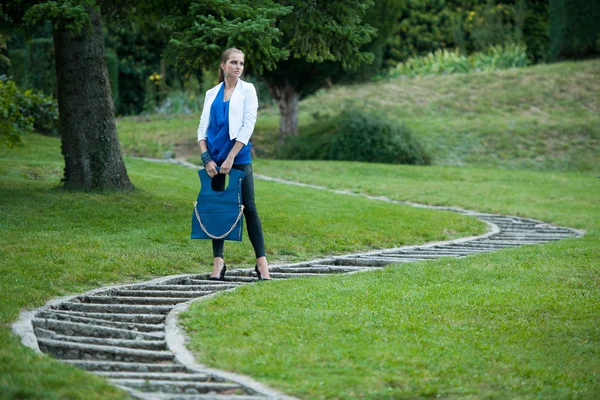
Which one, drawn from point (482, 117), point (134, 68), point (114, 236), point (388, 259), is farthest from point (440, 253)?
point (134, 68)

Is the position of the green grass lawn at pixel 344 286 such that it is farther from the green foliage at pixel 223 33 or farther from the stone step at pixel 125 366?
the green foliage at pixel 223 33

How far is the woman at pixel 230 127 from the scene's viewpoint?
301 inches

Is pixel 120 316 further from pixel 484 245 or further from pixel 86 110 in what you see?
pixel 86 110

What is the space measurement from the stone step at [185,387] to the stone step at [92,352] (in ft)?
2.16

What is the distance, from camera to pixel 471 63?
3703cm

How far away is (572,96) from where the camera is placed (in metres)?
31.3

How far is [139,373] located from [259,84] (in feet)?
94.9

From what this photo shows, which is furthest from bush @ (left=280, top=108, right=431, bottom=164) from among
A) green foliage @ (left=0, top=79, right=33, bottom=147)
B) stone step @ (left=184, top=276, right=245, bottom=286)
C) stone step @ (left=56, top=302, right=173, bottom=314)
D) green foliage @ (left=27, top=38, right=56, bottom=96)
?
stone step @ (left=56, top=302, right=173, bottom=314)

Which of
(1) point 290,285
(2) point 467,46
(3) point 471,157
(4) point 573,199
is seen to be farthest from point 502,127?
(1) point 290,285

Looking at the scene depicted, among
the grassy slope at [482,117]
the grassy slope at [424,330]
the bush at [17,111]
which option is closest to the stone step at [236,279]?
the grassy slope at [424,330]

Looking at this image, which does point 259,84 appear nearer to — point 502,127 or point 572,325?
point 502,127

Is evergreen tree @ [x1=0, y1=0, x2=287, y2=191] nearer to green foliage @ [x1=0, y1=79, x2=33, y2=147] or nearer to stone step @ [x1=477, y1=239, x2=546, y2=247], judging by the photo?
green foliage @ [x1=0, y1=79, x2=33, y2=147]

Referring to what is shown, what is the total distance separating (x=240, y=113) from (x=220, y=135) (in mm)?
266

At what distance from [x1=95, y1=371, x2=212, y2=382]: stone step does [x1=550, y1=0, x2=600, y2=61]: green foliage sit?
31.7m
